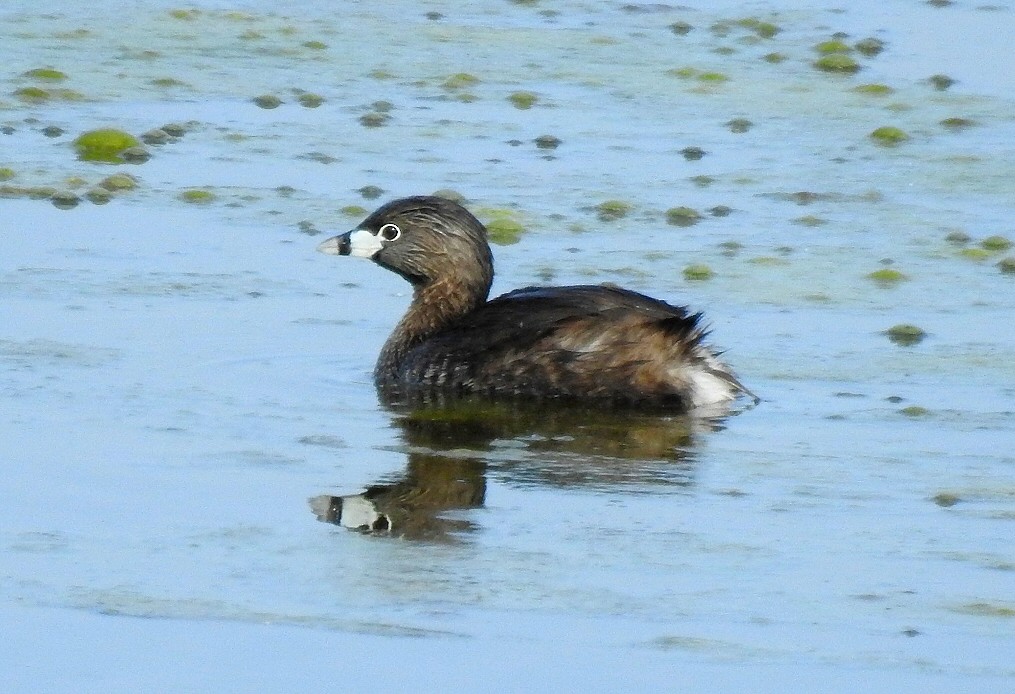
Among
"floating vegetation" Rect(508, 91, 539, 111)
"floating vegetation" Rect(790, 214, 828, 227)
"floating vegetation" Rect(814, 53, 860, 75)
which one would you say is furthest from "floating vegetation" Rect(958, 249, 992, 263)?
"floating vegetation" Rect(814, 53, 860, 75)

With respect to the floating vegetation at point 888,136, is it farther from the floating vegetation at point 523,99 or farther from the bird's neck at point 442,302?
the bird's neck at point 442,302

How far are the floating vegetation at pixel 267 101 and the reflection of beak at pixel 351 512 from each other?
7949 millimetres

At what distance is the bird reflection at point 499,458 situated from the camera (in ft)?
26.0

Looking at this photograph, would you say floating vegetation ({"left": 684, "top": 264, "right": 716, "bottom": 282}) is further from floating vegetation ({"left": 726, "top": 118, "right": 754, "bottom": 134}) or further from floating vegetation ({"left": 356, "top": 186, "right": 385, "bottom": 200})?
floating vegetation ({"left": 726, "top": 118, "right": 754, "bottom": 134})

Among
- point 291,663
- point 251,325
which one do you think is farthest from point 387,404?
point 291,663

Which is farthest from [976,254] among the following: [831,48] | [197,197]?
[831,48]

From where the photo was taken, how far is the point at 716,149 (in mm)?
14852

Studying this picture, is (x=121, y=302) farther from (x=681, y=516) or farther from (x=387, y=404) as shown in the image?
(x=681, y=516)

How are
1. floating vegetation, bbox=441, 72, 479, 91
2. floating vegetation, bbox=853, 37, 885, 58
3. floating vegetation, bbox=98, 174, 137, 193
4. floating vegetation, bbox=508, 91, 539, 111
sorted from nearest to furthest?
floating vegetation, bbox=98, 174, 137, 193 → floating vegetation, bbox=508, 91, 539, 111 → floating vegetation, bbox=441, 72, 479, 91 → floating vegetation, bbox=853, 37, 885, 58

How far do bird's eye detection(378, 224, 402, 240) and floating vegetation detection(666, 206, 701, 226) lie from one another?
7.61 ft

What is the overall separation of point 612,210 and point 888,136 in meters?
2.83

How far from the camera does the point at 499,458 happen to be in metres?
8.88

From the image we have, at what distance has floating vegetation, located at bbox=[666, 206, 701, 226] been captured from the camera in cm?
1298

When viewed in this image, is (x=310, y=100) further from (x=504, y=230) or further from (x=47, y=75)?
(x=504, y=230)
